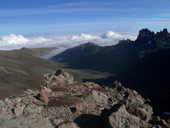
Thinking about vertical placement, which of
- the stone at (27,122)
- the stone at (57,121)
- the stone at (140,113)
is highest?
the stone at (27,122)

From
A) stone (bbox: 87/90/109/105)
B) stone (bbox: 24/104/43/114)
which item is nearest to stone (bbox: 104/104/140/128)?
stone (bbox: 24/104/43/114)

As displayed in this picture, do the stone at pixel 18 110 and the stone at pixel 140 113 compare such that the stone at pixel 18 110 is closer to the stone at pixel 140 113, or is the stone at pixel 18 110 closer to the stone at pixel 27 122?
the stone at pixel 27 122

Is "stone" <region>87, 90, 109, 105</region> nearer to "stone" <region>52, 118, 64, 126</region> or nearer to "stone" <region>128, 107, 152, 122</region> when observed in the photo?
"stone" <region>128, 107, 152, 122</region>

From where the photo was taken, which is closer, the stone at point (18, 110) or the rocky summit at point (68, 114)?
the rocky summit at point (68, 114)

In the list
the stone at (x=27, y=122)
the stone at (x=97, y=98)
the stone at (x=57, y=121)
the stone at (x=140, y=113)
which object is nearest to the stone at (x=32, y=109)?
the stone at (x=27, y=122)

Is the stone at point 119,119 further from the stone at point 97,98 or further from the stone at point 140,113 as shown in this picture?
the stone at point 97,98

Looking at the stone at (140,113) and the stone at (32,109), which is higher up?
the stone at (32,109)

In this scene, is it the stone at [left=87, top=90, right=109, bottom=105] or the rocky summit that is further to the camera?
the stone at [left=87, top=90, right=109, bottom=105]

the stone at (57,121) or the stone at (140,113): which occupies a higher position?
the stone at (57,121)

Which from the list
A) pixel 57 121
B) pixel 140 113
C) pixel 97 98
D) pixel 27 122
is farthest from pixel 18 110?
pixel 140 113

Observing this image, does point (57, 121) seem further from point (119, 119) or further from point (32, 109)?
point (119, 119)

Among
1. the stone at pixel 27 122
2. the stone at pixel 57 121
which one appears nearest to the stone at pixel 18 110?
the stone at pixel 27 122

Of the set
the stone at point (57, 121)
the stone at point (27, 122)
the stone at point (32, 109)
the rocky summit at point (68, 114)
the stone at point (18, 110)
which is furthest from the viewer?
the stone at point (32, 109)

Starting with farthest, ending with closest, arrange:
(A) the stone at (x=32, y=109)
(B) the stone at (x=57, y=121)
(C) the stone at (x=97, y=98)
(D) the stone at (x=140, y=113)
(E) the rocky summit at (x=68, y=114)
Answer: (C) the stone at (x=97, y=98) < (D) the stone at (x=140, y=113) < (A) the stone at (x=32, y=109) < (B) the stone at (x=57, y=121) < (E) the rocky summit at (x=68, y=114)
